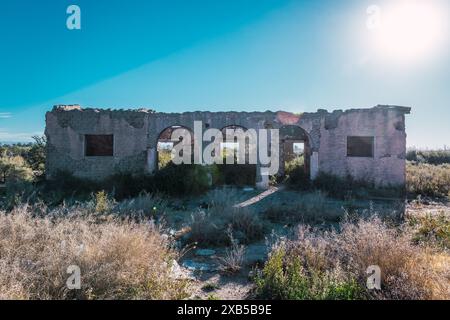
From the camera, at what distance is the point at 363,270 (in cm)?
439

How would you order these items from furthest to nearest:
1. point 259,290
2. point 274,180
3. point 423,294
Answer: point 274,180, point 259,290, point 423,294

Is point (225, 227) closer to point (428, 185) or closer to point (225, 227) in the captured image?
point (225, 227)

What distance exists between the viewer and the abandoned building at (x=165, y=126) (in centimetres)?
1355

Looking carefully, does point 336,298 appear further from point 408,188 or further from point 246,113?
point 408,188

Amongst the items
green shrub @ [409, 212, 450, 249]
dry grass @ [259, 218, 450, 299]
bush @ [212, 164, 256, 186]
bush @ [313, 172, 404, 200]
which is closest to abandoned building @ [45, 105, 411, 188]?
bush @ [313, 172, 404, 200]

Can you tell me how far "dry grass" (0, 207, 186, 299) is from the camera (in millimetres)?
3674

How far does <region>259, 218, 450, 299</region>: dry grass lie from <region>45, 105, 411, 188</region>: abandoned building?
346 inches

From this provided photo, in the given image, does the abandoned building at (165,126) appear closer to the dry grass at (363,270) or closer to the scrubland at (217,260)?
the scrubland at (217,260)

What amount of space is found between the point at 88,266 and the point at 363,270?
3.50 metres

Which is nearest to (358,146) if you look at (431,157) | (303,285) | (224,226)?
(224,226)
